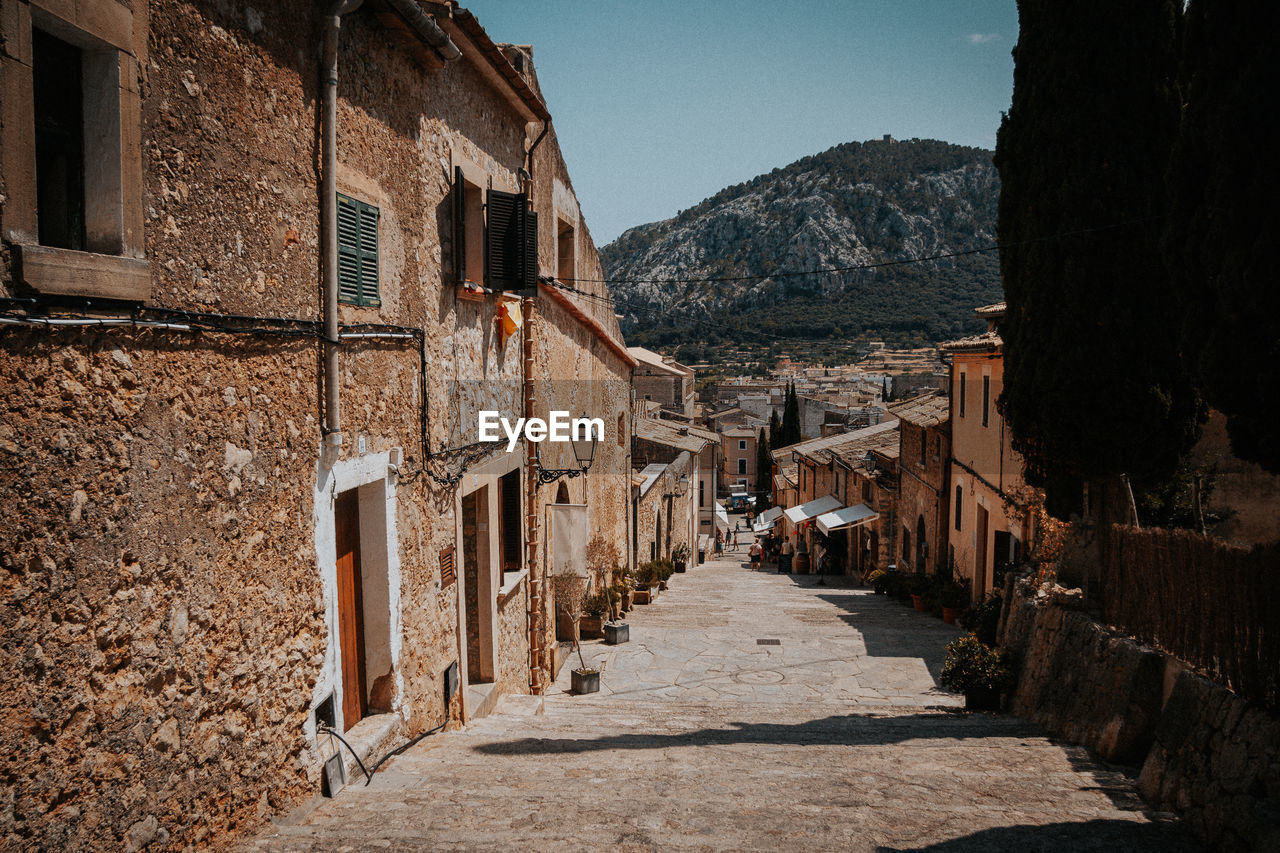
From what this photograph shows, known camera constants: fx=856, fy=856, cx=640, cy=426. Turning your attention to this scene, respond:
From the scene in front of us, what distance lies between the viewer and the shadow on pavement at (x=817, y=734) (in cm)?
776

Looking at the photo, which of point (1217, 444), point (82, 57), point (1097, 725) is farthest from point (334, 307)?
point (1217, 444)

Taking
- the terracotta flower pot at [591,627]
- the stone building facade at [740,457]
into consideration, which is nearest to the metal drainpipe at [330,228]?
the terracotta flower pot at [591,627]

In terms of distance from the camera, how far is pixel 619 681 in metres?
12.5

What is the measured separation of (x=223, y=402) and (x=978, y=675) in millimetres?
9703

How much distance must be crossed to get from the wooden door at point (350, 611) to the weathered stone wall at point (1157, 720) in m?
5.74

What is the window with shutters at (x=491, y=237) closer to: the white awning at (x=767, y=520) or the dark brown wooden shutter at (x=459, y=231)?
the dark brown wooden shutter at (x=459, y=231)

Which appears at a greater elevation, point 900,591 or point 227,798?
point 227,798

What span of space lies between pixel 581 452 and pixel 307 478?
908 centimetres

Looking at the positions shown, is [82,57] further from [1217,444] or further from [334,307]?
[1217,444]

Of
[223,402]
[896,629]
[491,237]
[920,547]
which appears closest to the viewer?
[223,402]

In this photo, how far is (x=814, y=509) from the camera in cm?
3225

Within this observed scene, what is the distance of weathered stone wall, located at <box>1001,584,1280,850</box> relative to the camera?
510cm

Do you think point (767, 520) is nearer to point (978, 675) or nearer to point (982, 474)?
point (982, 474)

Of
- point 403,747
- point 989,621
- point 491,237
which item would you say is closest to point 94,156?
point 403,747
